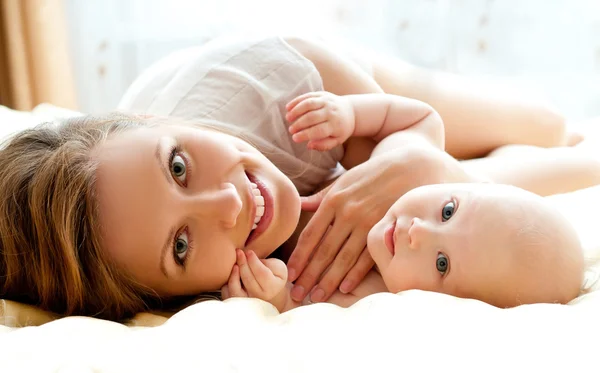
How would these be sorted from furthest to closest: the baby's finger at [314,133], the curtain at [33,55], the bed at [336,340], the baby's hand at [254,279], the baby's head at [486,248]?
the curtain at [33,55] < the baby's finger at [314,133] < the baby's hand at [254,279] < the baby's head at [486,248] < the bed at [336,340]

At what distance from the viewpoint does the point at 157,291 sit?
1.04m

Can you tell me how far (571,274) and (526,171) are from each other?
616 millimetres

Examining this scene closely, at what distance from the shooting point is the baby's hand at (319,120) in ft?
4.11

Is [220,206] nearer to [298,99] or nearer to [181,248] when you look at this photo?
[181,248]

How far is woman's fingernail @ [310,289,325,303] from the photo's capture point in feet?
3.61

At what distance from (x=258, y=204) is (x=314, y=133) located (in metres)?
0.23

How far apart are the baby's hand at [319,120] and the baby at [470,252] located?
0.25 m

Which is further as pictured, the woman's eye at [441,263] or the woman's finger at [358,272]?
the woman's finger at [358,272]

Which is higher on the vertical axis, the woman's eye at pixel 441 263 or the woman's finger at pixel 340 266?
the woman's eye at pixel 441 263

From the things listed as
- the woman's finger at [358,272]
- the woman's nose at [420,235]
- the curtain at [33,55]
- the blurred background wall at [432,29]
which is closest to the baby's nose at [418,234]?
the woman's nose at [420,235]

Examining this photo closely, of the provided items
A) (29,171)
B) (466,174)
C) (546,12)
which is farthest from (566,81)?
(29,171)

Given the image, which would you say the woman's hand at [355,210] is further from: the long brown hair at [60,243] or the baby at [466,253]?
the long brown hair at [60,243]

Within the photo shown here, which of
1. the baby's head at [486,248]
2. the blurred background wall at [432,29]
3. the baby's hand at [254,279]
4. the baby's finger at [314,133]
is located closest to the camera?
the baby's head at [486,248]

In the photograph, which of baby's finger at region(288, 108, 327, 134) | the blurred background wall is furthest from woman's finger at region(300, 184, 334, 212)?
the blurred background wall
